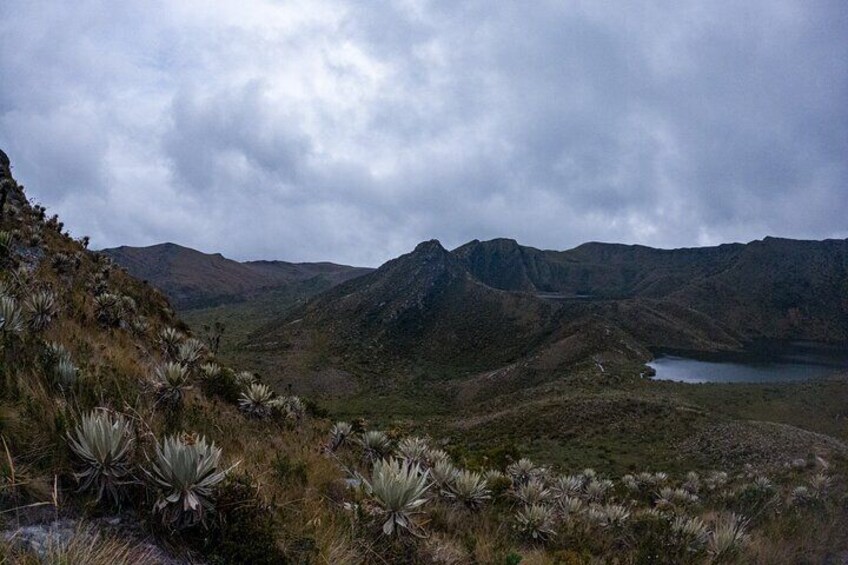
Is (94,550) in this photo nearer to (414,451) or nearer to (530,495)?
(414,451)

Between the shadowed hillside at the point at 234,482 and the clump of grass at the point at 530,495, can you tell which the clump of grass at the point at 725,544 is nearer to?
the shadowed hillside at the point at 234,482

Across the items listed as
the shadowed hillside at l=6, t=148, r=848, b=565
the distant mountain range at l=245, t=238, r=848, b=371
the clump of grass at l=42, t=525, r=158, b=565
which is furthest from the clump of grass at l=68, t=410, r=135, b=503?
the distant mountain range at l=245, t=238, r=848, b=371

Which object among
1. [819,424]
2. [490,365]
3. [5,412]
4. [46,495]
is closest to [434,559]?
[46,495]

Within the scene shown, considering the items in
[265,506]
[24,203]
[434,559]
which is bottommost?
[434,559]

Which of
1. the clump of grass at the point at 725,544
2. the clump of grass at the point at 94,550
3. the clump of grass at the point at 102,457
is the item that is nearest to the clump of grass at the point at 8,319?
the clump of grass at the point at 102,457

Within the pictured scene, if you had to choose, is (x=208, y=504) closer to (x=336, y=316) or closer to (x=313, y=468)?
(x=313, y=468)

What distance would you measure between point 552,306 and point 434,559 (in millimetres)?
82810

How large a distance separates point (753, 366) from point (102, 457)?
9546 centimetres

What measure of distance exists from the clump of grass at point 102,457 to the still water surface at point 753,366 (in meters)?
61.3

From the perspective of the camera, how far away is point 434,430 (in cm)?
3866

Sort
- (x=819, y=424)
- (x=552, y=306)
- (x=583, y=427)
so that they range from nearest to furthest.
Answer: (x=583, y=427) → (x=819, y=424) → (x=552, y=306)

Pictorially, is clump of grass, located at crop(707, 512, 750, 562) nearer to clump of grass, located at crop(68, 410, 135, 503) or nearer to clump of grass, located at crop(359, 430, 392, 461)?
clump of grass, located at crop(359, 430, 392, 461)

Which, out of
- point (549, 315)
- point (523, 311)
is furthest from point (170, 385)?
point (523, 311)

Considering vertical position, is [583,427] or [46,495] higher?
[46,495]
